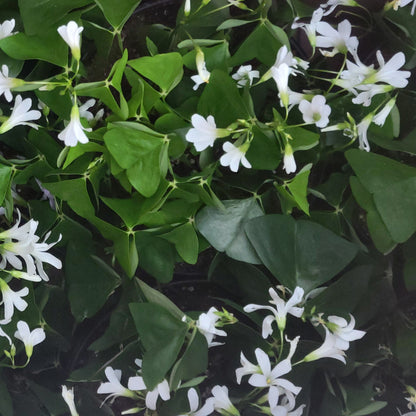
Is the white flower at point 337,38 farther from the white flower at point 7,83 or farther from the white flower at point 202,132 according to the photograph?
the white flower at point 7,83

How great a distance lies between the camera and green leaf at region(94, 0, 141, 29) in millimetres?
477

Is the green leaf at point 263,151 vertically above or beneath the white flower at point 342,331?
above

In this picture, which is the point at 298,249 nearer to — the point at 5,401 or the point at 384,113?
the point at 384,113

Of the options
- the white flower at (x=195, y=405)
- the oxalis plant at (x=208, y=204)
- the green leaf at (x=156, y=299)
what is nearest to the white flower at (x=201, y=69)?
the oxalis plant at (x=208, y=204)

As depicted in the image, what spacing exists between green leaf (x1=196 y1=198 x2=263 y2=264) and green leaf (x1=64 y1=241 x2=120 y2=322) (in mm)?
124

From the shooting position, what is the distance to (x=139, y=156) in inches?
19.2

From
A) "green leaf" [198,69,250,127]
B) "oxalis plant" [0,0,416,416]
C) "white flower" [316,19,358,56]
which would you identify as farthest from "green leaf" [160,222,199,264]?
"white flower" [316,19,358,56]

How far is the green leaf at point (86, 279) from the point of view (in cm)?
59

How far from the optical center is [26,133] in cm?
58

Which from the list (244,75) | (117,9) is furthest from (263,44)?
(117,9)

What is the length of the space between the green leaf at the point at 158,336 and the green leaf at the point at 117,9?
0.91ft

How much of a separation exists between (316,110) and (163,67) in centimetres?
14

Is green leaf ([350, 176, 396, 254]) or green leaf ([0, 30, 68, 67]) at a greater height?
green leaf ([0, 30, 68, 67])

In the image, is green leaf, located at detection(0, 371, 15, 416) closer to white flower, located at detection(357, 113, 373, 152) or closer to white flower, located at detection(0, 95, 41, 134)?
white flower, located at detection(0, 95, 41, 134)
